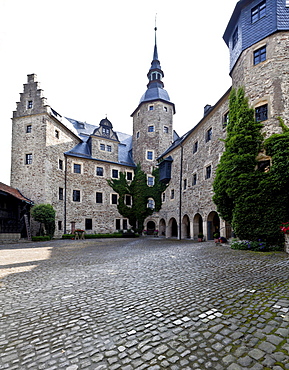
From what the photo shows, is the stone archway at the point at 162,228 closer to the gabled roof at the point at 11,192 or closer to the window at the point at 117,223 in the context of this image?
the window at the point at 117,223

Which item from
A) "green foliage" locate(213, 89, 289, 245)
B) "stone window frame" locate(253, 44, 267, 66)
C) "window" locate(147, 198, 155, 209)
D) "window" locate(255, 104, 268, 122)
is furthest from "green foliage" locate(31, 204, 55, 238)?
"stone window frame" locate(253, 44, 267, 66)

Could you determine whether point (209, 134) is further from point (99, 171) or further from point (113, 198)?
point (113, 198)

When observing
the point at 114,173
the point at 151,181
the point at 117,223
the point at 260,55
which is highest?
the point at 260,55

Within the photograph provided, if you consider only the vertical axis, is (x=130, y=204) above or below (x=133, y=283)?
above

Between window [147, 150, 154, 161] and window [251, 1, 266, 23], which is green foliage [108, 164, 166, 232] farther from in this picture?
window [251, 1, 266, 23]

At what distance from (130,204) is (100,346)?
25.3 m

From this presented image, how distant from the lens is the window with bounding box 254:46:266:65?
1217 centimetres

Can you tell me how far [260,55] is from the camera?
12.3 metres

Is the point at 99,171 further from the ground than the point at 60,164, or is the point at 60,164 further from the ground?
the point at 60,164

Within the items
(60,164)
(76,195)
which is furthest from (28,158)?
(76,195)

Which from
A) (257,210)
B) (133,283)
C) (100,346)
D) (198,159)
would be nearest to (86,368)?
(100,346)

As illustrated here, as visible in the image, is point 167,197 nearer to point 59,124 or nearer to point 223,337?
point 59,124

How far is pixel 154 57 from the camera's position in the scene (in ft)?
112

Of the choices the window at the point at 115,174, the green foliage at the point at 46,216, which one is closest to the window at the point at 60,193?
the green foliage at the point at 46,216
